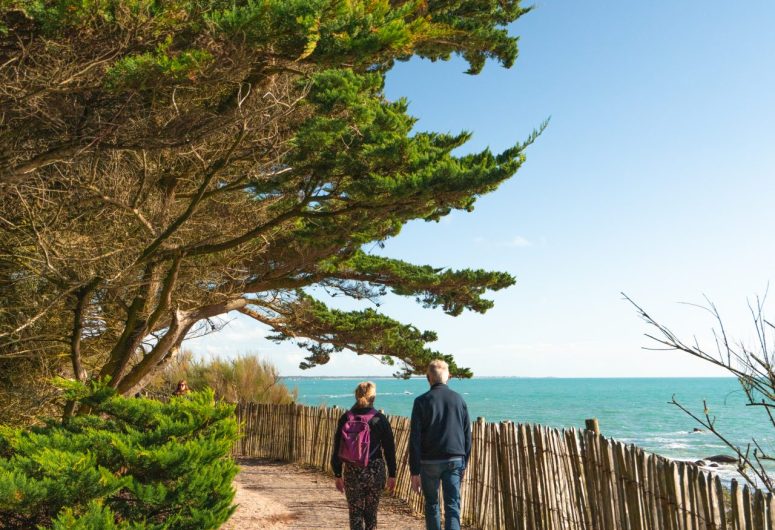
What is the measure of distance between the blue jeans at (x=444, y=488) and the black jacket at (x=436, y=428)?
3.2 inches

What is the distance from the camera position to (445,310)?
12.0 meters

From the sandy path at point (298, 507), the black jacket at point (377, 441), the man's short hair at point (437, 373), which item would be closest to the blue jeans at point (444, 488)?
the black jacket at point (377, 441)

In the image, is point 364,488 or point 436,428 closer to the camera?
point 436,428

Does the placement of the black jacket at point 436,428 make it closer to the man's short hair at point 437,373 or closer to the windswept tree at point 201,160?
the man's short hair at point 437,373

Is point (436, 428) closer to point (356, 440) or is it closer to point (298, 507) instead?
point (356, 440)

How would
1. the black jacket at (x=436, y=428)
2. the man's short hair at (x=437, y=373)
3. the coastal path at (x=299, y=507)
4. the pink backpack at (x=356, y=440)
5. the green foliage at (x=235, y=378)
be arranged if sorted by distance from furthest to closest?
the green foliage at (x=235, y=378)
the coastal path at (x=299, y=507)
the pink backpack at (x=356, y=440)
the man's short hair at (x=437, y=373)
the black jacket at (x=436, y=428)

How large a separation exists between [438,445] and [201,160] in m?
4.30

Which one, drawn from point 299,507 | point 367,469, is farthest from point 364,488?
point 299,507

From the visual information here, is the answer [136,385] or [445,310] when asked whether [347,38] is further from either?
[445,310]

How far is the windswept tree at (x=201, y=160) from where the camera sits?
5559mm

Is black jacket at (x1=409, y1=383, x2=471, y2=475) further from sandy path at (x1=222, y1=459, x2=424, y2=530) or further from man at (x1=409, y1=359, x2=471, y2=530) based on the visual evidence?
sandy path at (x1=222, y1=459, x2=424, y2=530)

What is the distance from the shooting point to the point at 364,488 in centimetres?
526

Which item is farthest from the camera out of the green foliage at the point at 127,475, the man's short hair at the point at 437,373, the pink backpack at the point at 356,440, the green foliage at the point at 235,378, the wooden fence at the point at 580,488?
the green foliage at the point at 235,378

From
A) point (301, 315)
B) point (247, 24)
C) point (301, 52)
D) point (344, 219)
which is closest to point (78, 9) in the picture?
point (247, 24)
